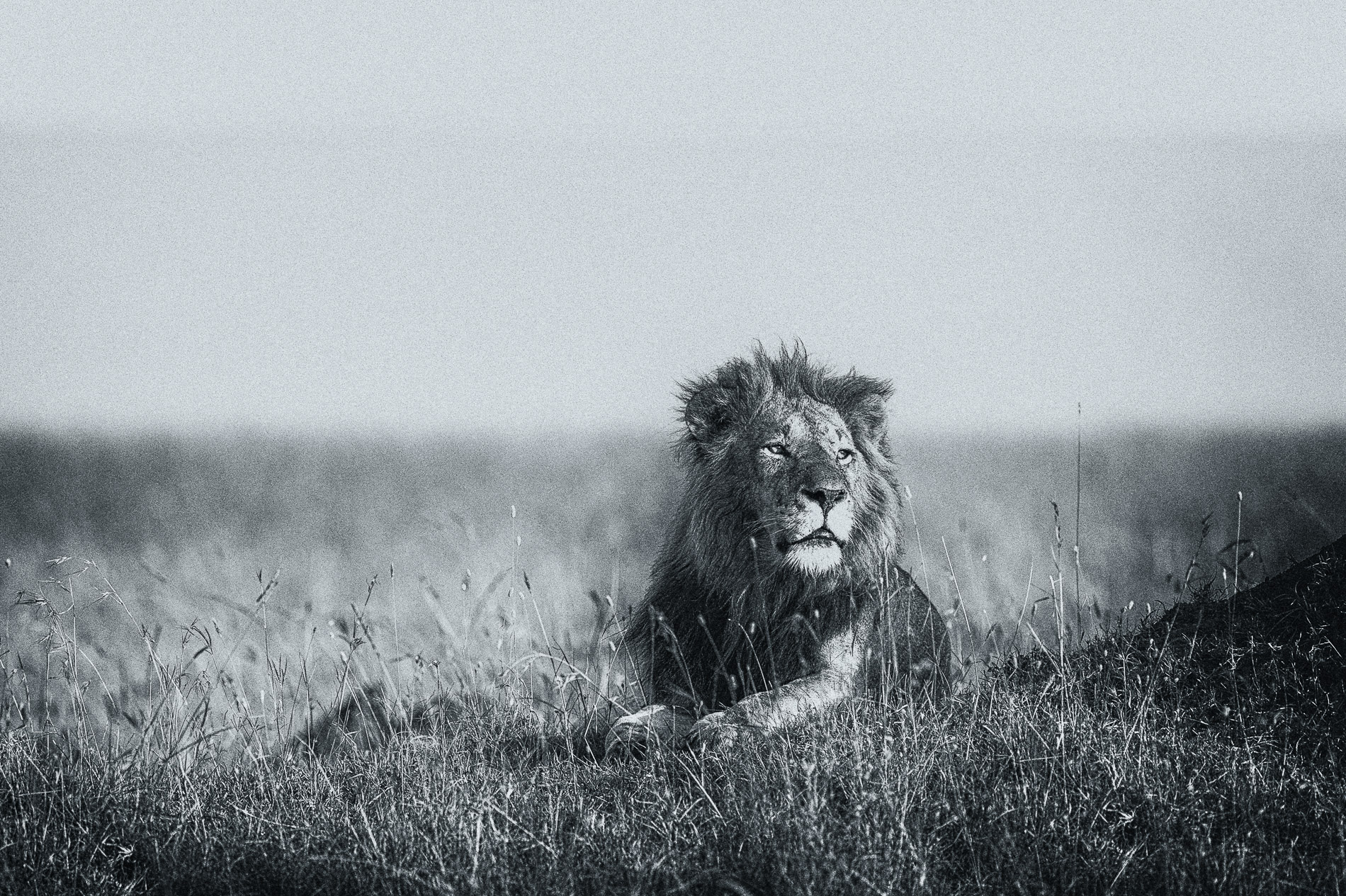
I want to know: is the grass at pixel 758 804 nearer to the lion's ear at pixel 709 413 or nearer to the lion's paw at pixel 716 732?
the lion's paw at pixel 716 732

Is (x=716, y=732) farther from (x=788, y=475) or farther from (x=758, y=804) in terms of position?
(x=788, y=475)

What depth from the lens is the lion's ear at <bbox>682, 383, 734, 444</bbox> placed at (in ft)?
17.2

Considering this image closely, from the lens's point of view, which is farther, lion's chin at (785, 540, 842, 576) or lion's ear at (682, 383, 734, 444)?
lion's ear at (682, 383, 734, 444)

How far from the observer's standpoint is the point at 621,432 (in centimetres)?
1313

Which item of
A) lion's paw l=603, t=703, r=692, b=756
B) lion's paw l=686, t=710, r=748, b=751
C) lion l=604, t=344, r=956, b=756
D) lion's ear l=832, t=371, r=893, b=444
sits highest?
lion's ear l=832, t=371, r=893, b=444

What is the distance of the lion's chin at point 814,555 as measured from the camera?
467 cm

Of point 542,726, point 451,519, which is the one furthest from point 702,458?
point 542,726

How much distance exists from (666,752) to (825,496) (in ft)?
3.95

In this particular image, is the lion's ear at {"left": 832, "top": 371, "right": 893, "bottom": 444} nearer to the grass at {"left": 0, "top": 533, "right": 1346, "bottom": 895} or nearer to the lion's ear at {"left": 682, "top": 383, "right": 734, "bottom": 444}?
the lion's ear at {"left": 682, "top": 383, "right": 734, "bottom": 444}

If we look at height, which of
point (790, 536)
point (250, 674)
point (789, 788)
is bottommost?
point (250, 674)

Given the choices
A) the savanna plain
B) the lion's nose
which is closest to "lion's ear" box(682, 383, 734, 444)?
the savanna plain

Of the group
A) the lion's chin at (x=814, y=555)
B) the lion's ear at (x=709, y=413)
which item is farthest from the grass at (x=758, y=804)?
the lion's ear at (x=709, y=413)

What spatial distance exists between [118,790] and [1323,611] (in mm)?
4937

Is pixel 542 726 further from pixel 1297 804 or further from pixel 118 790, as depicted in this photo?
pixel 1297 804
